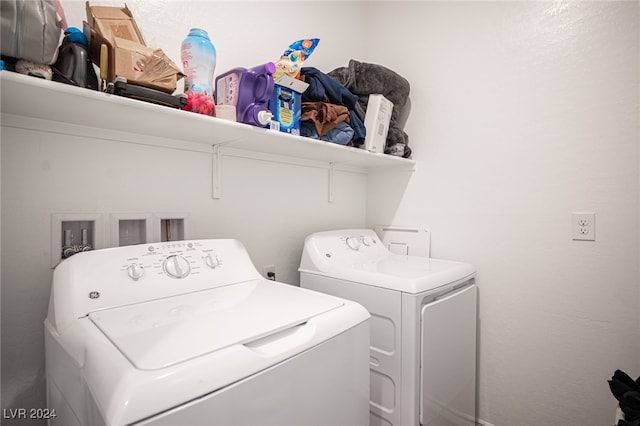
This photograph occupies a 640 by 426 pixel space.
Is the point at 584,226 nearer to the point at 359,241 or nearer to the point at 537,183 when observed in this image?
the point at 537,183

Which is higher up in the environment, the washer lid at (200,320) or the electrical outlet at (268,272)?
the washer lid at (200,320)

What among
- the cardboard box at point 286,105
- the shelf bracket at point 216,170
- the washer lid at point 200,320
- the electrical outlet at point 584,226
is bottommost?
the washer lid at point 200,320

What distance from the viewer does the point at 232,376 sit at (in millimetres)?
619

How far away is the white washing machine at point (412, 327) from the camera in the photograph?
118 cm

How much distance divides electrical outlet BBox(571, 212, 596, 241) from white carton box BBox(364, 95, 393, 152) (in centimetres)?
100

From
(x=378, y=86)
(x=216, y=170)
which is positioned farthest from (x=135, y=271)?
(x=378, y=86)

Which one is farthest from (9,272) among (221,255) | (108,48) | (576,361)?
(576,361)

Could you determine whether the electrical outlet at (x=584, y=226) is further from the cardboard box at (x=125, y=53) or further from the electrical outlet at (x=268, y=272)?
the cardboard box at (x=125, y=53)

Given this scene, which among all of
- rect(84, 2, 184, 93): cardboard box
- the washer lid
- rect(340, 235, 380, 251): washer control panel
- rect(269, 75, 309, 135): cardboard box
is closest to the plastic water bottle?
rect(84, 2, 184, 93): cardboard box

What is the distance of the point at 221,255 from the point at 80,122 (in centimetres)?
65

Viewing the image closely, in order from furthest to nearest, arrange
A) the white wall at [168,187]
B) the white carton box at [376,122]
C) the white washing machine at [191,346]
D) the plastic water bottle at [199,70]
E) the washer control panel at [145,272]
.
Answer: the white carton box at [376,122] → the plastic water bottle at [199,70] → the white wall at [168,187] → the washer control panel at [145,272] → the white washing machine at [191,346]

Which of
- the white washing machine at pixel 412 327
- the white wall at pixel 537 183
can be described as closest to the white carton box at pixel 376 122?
the white wall at pixel 537 183

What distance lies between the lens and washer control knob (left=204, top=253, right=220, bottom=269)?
113cm

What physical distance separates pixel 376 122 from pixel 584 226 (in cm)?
111
